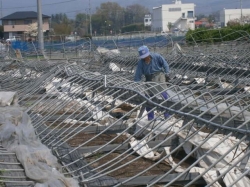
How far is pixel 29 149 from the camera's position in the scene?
6.97 metres

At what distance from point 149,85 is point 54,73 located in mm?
3503

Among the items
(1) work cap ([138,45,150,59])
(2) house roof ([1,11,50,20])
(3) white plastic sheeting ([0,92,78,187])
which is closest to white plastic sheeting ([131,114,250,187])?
(3) white plastic sheeting ([0,92,78,187])

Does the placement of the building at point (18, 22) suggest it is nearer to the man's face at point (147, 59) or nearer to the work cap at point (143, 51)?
the man's face at point (147, 59)

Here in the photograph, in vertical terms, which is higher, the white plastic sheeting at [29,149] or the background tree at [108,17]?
the background tree at [108,17]

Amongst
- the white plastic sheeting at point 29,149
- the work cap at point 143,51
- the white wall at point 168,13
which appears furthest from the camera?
the white wall at point 168,13

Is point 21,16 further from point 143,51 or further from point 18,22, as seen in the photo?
point 143,51

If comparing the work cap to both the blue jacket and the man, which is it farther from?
the blue jacket

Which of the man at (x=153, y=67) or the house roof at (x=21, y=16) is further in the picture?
the house roof at (x=21, y=16)

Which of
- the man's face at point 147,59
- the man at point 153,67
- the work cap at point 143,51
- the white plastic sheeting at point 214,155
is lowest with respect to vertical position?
the white plastic sheeting at point 214,155

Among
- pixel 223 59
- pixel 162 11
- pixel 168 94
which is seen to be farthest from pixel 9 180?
pixel 162 11

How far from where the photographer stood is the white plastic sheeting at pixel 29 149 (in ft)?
19.2

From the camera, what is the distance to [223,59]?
14.9 metres

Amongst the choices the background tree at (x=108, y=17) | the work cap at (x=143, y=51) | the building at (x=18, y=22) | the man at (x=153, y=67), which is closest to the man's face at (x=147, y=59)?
the man at (x=153, y=67)

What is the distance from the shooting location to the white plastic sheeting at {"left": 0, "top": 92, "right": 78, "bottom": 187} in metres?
5.84
